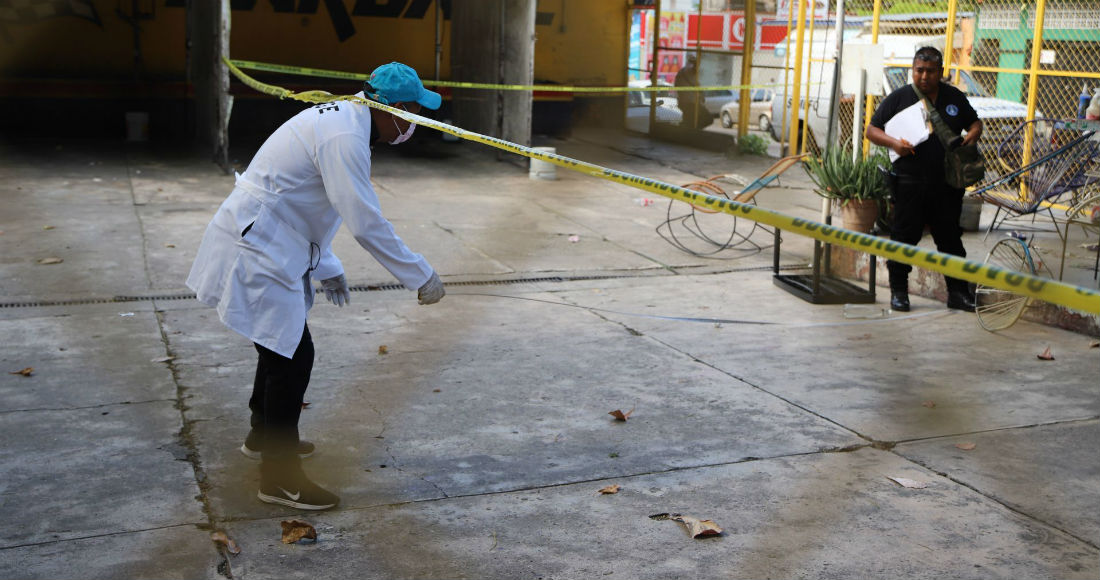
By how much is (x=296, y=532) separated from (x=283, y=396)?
56 cm

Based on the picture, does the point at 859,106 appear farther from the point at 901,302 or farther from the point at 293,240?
the point at 293,240

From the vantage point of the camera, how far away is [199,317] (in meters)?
7.20

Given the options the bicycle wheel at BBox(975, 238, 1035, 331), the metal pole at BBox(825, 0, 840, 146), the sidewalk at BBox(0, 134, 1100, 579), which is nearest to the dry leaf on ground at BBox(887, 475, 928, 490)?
the sidewalk at BBox(0, 134, 1100, 579)

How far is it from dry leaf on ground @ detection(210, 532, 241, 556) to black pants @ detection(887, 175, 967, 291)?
208 inches

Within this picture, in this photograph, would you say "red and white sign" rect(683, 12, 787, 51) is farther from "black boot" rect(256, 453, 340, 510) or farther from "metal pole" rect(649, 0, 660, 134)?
"black boot" rect(256, 453, 340, 510)

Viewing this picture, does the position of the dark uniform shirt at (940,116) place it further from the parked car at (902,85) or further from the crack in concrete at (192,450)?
the crack in concrete at (192,450)

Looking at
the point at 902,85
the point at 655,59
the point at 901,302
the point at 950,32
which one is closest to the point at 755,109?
the point at 655,59

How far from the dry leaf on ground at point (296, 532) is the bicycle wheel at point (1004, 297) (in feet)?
16.2

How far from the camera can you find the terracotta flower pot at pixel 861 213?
887cm

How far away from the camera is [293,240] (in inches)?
167

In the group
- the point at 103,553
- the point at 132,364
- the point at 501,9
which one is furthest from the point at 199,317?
the point at 501,9

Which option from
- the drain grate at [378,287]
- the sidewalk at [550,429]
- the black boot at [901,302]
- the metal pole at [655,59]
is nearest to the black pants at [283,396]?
the sidewalk at [550,429]

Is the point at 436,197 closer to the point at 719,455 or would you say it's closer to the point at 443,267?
the point at 443,267

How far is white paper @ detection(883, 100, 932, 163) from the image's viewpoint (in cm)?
743
